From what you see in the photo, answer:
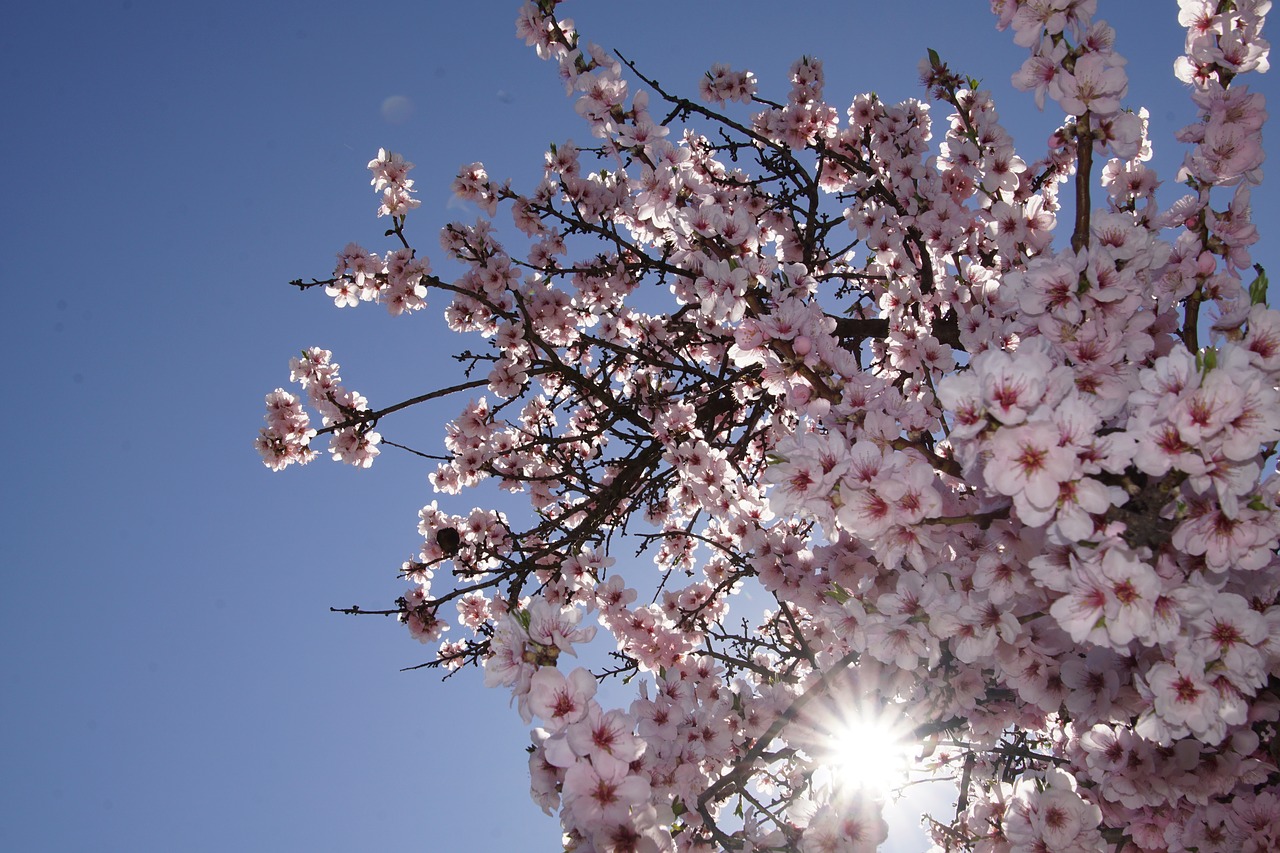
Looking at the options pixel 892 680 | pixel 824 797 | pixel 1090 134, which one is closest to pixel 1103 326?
pixel 1090 134

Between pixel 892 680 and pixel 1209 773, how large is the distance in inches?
43.8

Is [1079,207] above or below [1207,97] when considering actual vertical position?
below

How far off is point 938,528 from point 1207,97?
1.80 meters

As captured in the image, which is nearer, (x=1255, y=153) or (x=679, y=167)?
(x=1255, y=153)

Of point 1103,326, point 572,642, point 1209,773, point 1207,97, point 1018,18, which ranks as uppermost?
point 1018,18

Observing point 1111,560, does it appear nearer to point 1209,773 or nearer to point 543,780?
point 1209,773

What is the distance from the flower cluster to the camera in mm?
1679

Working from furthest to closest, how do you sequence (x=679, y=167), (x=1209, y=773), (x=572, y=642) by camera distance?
(x=679, y=167) < (x=1209, y=773) < (x=572, y=642)

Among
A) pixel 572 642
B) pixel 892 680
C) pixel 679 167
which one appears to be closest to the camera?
pixel 572 642

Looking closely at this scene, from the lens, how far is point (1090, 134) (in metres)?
2.38

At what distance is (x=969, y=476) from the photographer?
87.4 inches

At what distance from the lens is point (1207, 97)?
2.34 meters

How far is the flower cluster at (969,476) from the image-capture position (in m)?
1.68

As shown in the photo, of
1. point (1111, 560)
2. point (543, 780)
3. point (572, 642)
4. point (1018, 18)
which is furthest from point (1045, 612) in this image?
point (1018, 18)
